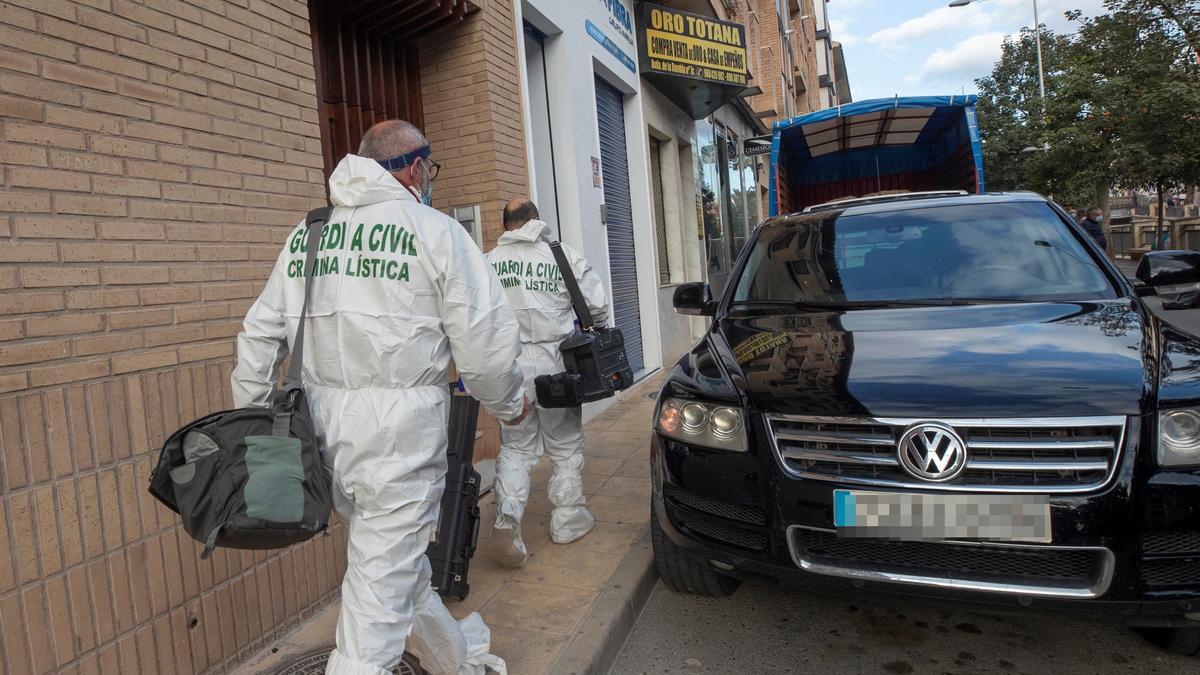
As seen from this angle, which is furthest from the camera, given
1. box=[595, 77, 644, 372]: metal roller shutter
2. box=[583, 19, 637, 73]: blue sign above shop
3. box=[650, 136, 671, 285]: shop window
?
box=[650, 136, 671, 285]: shop window

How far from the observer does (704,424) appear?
8.74 feet

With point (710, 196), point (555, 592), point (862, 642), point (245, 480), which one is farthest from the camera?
point (710, 196)

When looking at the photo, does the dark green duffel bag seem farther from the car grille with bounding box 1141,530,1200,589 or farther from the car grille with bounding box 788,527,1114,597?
the car grille with bounding box 1141,530,1200,589

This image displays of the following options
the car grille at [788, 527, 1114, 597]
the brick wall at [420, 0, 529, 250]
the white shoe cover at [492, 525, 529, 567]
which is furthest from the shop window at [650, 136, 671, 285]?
the car grille at [788, 527, 1114, 597]

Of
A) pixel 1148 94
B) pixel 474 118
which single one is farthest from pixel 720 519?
pixel 1148 94

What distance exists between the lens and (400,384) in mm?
2111

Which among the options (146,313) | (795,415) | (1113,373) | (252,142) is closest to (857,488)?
(795,415)

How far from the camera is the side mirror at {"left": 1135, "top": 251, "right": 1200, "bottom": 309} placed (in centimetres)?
342

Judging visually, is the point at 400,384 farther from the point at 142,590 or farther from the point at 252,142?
the point at 252,142

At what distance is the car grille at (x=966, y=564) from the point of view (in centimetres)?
214

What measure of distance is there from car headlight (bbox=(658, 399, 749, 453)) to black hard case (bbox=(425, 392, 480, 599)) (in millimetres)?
729

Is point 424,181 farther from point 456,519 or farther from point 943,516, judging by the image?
point 943,516

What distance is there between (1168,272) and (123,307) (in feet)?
14.0

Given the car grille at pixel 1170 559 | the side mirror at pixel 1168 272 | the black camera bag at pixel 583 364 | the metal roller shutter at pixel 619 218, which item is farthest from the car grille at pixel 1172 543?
the metal roller shutter at pixel 619 218
